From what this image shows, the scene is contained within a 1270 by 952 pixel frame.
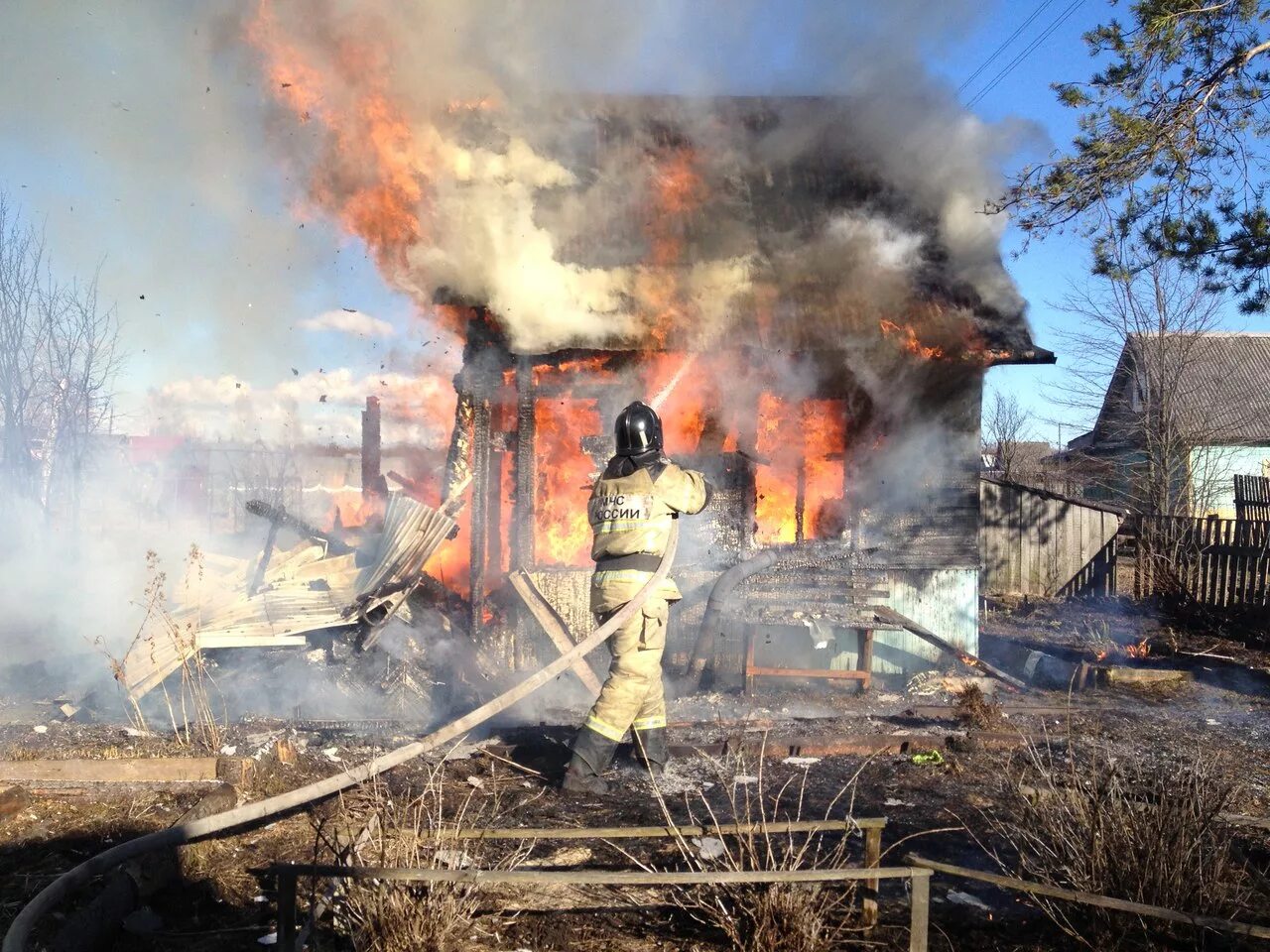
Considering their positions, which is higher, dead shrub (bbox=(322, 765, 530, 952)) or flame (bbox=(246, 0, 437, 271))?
flame (bbox=(246, 0, 437, 271))

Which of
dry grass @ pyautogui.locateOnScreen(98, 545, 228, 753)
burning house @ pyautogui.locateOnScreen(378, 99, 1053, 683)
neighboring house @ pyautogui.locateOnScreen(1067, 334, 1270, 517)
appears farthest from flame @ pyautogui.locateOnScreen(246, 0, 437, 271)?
neighboring house @ pyautogui.locateOnScreen(1067, 334, 1270, 517)

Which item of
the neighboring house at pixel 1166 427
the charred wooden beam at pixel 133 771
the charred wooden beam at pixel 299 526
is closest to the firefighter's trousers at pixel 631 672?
the charred wooden beam at pixel 133 771

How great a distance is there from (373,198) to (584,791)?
6.63m

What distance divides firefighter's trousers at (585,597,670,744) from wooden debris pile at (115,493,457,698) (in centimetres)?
288

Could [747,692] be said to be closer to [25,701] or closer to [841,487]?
[841,487]

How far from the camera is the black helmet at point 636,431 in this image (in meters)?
5.76

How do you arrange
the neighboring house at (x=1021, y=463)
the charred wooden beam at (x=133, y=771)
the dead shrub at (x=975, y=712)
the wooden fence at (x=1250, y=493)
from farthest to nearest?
the neighboring house at (x=1021, y=463)
the wooden fence at (x=1250, y=493)
the dead shrub at (x=975, y=712)
the charred wooden beam at (x=133, y=771)

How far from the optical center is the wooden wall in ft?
50.5

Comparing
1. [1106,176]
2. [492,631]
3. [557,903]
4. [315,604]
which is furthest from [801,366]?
[557,903]

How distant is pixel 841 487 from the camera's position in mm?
9742

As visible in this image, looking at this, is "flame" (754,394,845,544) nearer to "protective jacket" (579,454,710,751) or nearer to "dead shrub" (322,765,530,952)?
"protective jacket" (579,454,710,751)

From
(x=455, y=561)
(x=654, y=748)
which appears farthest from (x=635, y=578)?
(x=455, y=561)

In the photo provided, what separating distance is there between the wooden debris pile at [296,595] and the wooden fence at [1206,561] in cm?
1069

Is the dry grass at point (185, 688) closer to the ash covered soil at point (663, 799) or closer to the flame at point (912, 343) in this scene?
the ash covered soil at point (663, 799)
